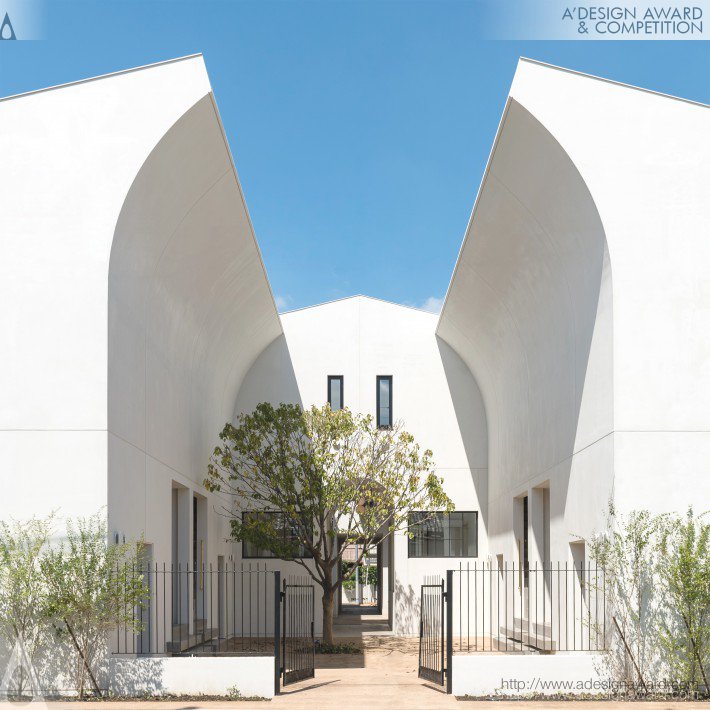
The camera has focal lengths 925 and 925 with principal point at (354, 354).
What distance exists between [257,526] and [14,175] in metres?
10.7

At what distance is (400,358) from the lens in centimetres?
2705

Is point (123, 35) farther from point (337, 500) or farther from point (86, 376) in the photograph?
point (337, 500)

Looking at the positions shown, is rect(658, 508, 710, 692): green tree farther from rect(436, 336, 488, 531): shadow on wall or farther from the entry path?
rect(436, 336, 488, 531): shadow on wall

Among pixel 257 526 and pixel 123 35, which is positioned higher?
pixel 123 35

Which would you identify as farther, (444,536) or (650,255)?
(444,536)

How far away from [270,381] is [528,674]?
592 inches

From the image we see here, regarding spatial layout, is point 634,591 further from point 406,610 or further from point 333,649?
point 406,610

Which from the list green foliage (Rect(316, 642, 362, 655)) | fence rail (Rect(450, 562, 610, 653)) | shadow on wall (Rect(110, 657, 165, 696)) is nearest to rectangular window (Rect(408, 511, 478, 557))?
fence rail (Rect(450, 562, 610, 653))

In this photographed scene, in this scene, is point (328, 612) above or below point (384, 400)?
below

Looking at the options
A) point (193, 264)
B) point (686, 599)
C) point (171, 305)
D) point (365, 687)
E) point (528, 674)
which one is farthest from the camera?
point (193, 264)

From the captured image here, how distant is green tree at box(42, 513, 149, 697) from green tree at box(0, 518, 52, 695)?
0.18 meters

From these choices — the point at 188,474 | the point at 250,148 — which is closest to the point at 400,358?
the point at 188,474

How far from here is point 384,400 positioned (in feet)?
88.3

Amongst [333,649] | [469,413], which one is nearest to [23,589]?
[333,649]
